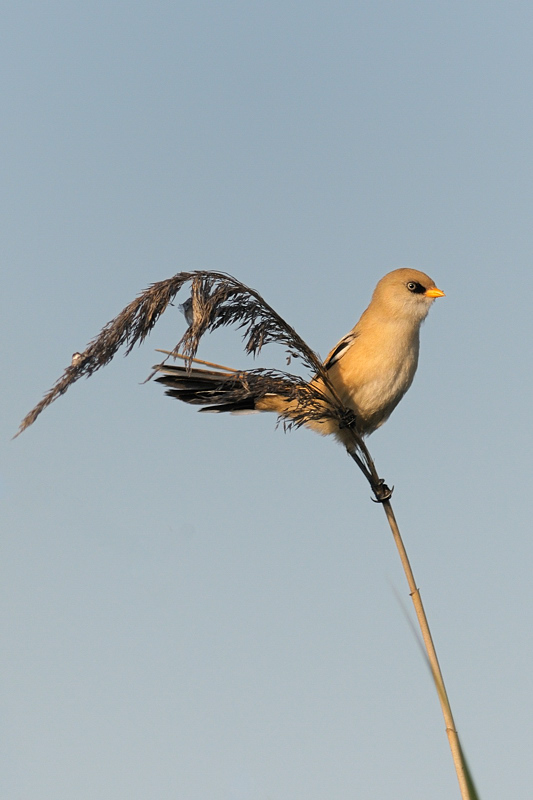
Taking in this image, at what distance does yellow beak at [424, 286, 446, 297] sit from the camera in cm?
402

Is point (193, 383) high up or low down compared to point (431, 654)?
up

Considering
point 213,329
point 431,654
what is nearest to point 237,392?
point 213,329

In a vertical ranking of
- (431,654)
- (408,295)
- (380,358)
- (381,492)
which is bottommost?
(431,654)

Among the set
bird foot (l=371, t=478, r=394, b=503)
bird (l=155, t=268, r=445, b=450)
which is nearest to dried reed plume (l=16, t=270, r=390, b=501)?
bird foot (l=371, t=478, r=394, b=503)

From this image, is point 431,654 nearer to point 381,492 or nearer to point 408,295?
point 381,492

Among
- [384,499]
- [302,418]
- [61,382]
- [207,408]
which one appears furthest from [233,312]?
[207,408]

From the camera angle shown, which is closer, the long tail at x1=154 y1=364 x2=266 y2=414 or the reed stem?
the reed stem

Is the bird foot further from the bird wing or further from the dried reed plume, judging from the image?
the bird wing

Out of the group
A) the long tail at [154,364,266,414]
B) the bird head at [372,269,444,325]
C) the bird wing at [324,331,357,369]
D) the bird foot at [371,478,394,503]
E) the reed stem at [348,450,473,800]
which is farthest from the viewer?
the bird wing at [324,331,357,369]

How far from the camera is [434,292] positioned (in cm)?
404

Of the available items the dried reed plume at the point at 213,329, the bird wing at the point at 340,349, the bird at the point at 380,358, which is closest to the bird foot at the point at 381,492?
the dried reed plume at the point at 213,329

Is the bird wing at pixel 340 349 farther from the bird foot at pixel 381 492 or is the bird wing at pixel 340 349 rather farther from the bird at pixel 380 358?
the bird foot at pixel 381 492

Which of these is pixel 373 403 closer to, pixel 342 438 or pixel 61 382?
pixel 342 438

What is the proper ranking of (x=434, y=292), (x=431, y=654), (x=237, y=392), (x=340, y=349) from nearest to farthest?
(x=431, y=654) < (x=237, y=392) < (x=434, y=292) < (x=340, y=349)
